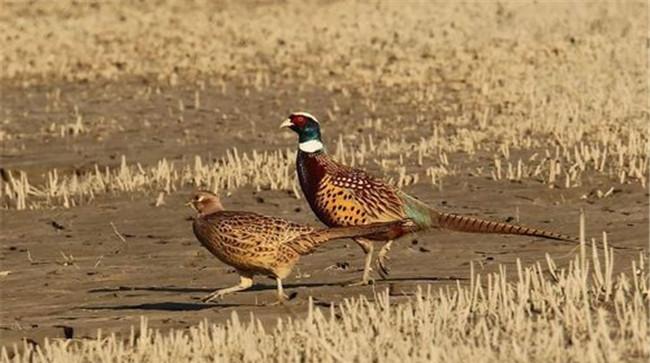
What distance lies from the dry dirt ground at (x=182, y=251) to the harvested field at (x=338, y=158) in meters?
0.04

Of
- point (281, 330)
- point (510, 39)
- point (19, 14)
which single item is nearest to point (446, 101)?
point (510, 39)

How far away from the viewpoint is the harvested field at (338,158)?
26.6 ft

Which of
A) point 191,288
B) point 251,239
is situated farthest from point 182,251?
point 251,239

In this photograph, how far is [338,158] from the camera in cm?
1783

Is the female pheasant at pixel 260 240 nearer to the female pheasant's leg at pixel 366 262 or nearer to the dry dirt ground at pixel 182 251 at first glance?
the dry dirt ground at pixel 182 251

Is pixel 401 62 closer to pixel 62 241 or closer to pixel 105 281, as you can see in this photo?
pixel 62 241

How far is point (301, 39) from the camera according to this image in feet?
111

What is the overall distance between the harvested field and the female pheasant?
0.25m

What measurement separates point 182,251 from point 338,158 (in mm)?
5151

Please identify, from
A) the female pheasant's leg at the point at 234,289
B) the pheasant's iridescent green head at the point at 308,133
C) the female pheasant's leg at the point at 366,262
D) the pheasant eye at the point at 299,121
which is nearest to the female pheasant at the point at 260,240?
the female pheasant's leg at the point at 234,289

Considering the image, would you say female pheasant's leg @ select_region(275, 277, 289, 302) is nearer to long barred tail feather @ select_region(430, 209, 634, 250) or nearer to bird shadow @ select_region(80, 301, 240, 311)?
bird shadow @ select_region(80, 301, 240, 311)

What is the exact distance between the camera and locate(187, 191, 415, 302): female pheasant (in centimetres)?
974

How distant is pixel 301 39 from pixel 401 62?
480cm

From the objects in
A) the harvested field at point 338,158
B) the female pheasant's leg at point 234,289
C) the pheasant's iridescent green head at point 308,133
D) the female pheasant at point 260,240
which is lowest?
the harvested field at point 338,158
